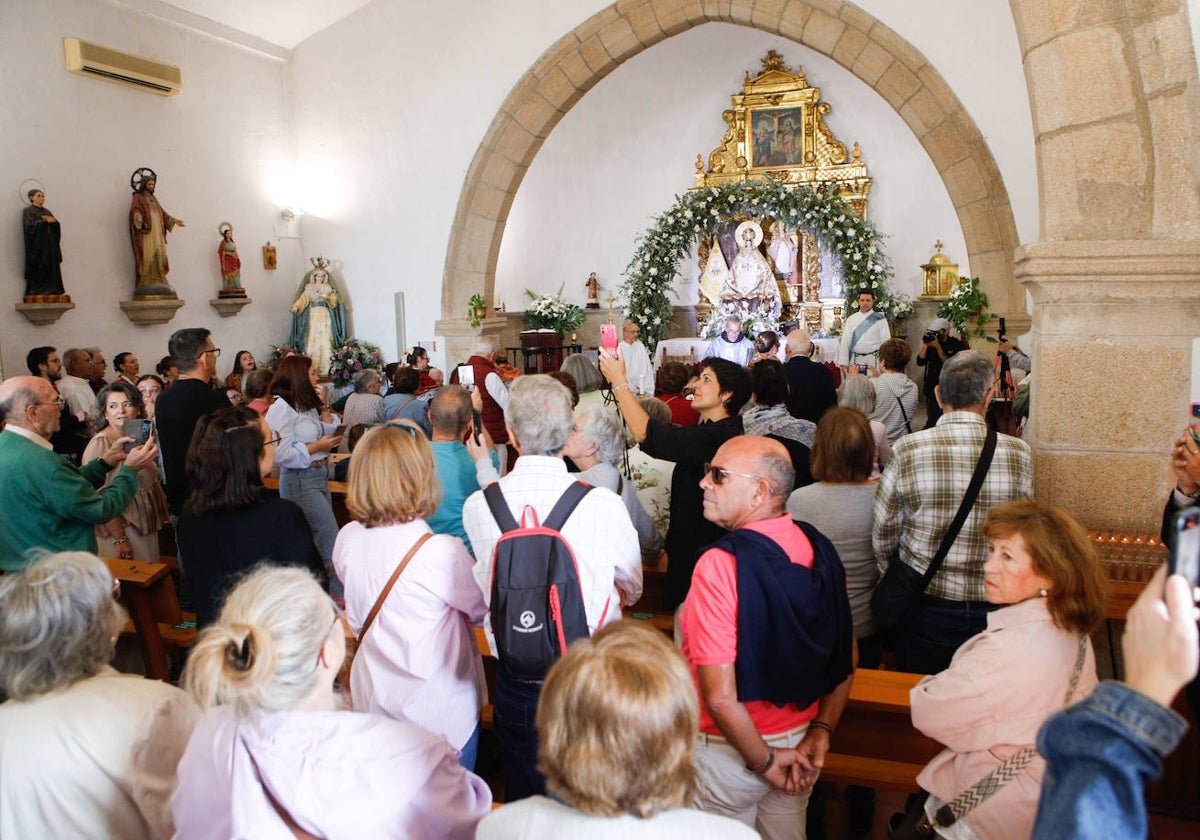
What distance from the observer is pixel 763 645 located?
200cm

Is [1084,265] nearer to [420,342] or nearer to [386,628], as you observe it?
[386,628]

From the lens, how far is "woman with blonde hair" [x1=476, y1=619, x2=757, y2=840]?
1.23 meters

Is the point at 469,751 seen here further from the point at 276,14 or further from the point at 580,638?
the point at 276,14

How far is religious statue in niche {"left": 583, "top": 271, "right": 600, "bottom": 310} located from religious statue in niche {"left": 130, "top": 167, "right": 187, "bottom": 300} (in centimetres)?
637

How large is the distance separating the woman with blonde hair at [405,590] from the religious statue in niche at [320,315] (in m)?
8.13

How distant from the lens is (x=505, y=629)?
2.07 meters

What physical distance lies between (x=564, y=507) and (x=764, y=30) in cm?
740

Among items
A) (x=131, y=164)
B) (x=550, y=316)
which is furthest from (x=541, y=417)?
(x=550, y=316)

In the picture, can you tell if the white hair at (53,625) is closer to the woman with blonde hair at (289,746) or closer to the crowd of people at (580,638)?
the crowd of people at (580,638)

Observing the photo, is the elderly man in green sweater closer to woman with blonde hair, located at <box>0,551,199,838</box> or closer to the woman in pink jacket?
woman with blonde hair, located at <box>0,551,199,838</box>

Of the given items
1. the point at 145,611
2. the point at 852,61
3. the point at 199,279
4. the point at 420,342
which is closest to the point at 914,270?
the point at 852,61

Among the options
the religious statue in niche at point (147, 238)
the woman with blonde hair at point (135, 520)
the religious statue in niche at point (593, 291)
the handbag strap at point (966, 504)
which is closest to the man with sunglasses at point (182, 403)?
the woman with blonde hair at point (135, 520)

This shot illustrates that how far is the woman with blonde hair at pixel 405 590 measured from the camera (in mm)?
2264

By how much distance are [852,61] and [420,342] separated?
5194mm
